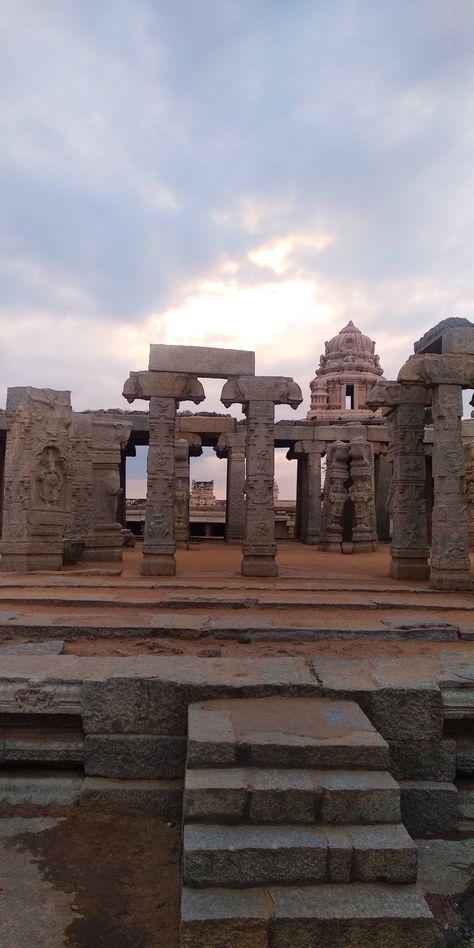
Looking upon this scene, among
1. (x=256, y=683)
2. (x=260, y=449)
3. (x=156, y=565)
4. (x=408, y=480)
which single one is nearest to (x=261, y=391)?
(x=260, y=449)

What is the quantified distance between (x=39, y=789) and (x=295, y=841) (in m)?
1.76

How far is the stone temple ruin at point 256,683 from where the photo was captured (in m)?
2.81

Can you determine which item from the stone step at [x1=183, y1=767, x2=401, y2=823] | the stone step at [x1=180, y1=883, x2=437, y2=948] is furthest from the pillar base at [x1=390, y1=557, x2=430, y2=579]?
the stone step at [x1=180, y1=883, x2=437, y2=948]

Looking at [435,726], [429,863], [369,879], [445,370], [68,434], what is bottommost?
[429,863]

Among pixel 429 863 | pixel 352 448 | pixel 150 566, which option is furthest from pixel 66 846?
pixel 352 448

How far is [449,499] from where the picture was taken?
9133mm

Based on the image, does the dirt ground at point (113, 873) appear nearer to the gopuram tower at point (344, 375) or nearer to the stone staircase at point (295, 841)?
the stone staircase at point (295, 841)

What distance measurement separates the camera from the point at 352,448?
17.9 metres

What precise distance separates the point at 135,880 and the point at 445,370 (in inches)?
306

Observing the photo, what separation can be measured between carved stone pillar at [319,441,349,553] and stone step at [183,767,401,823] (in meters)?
15.0

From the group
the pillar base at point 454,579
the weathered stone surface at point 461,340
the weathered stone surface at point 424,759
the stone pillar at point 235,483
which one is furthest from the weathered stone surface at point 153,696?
the stone pillar at point 235,483

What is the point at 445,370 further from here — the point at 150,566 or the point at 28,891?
the point at 28,891

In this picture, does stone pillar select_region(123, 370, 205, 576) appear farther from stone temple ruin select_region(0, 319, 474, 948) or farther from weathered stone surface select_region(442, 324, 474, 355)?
weathered stone surface select_region(442, 324, 474, 355)

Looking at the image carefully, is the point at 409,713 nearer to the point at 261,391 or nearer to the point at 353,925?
the point at 353,925
